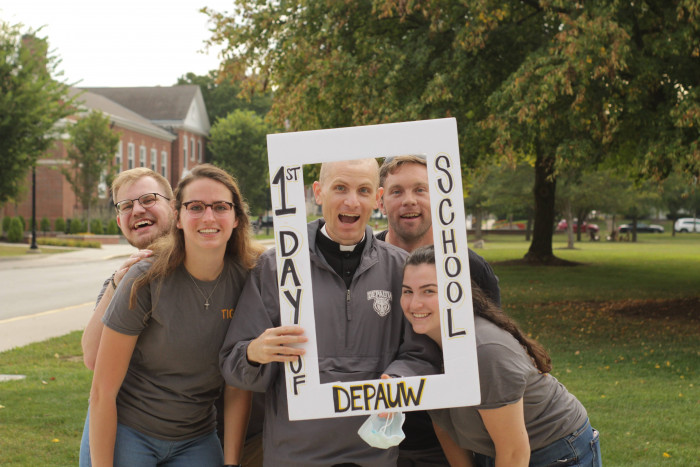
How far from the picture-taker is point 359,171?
8.84 ft

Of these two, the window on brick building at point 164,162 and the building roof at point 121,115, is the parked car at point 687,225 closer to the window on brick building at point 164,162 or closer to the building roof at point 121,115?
the window on brick building at point 164,162

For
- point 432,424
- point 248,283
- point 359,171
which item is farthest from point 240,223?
point 432,424

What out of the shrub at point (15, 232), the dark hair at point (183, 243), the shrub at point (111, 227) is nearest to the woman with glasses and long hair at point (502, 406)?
the dark hair at point (183, 243)

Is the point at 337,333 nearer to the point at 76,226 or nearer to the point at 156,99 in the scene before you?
the point at 76,226

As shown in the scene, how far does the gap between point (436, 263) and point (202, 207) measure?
97 centimetres

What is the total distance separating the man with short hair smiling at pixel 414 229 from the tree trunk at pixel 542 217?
58.2 ft

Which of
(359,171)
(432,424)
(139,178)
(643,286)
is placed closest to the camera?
(359,171)

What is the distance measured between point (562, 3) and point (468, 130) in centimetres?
260

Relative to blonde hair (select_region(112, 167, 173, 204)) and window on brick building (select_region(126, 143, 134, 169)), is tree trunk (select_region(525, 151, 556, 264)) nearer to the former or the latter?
blonde hair (select_region(112, 167, 173, 204))

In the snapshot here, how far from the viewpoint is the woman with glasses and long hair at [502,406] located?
2.66 metres

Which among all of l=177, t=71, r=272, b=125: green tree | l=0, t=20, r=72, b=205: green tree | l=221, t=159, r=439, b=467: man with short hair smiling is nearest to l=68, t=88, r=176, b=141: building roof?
l=177, t=71, r=272, b=125: green tree

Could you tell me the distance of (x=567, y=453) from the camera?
2979mm

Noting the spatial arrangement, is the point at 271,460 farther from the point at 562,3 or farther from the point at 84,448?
the point at 562,3

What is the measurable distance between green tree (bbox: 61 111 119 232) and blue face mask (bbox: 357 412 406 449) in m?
42.8
